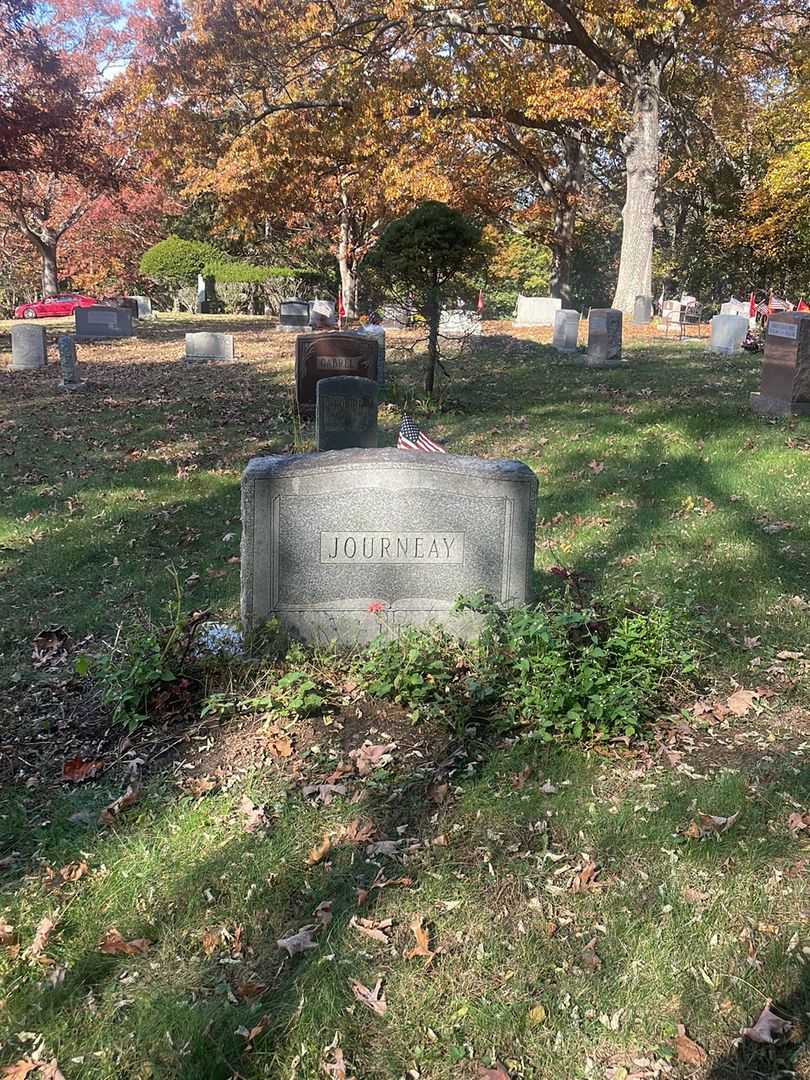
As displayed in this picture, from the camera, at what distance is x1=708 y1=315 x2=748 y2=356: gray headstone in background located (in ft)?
65.7

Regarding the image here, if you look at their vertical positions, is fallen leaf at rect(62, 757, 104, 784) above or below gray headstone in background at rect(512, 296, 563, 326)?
below

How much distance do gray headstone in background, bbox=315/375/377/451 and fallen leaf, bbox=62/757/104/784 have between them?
6374 mm

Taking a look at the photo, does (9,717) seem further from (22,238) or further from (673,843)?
(22,238)

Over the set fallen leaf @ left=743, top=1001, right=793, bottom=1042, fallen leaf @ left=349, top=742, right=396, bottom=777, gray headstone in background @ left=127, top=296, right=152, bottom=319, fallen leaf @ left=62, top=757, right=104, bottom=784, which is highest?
gray headstone in background @ left=127, top=296, right=152, bottom=319

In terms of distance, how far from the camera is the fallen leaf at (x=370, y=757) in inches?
161

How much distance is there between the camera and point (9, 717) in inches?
188

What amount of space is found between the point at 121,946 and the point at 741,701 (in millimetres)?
3112

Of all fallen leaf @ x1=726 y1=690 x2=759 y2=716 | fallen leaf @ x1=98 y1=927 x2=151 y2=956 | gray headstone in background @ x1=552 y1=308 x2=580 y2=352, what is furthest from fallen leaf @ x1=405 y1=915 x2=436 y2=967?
gray headstone in background @ x1=552 y1=308 x2=580 y2=352

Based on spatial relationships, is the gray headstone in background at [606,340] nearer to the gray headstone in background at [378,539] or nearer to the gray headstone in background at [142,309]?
the gray headstone in background at [378,539]

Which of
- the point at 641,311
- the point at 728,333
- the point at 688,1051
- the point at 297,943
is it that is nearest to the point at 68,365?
the point at 728,333

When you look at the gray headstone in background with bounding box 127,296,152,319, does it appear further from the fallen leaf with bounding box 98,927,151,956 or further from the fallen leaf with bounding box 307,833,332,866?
the fallen leaf with bounding box 98,927,151,956

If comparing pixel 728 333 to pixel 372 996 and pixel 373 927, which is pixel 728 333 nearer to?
pixel 373 927

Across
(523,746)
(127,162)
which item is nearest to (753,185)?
(127,162)

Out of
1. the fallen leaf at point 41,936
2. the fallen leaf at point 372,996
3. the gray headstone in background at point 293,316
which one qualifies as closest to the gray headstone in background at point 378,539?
the fallen leaf at point 41,936
